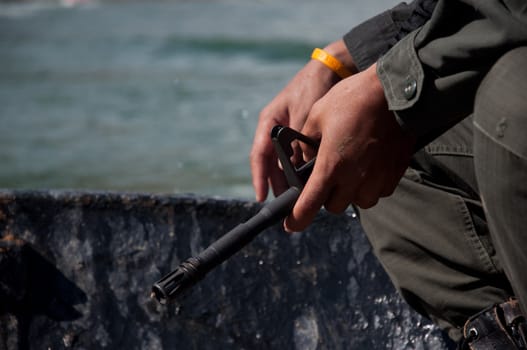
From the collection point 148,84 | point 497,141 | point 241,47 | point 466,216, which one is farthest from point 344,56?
point 241,47

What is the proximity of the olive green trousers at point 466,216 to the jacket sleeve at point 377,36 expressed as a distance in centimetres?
27

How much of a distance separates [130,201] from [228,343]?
15.9 inches

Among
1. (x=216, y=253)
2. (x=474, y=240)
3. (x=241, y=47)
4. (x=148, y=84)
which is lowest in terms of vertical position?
(x=241, y=47)

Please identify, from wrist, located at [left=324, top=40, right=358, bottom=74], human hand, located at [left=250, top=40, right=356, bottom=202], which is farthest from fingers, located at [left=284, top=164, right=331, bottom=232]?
wrist, located at [left=324, top=40, right=358, bottom=74]

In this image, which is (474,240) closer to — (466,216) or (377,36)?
(466,216)

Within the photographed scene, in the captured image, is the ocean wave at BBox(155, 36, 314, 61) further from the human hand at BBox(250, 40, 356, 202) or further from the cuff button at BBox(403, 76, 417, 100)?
the cuff button at BBox(403, 76, 417, 100)

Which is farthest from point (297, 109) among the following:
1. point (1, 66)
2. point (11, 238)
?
point (1, 66)

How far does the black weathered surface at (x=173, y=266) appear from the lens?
2023 mm

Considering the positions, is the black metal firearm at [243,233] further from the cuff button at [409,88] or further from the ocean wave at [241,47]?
the ocean wave at [241,47]

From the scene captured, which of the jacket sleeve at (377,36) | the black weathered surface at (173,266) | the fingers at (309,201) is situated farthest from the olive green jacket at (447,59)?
the black weathered surface at (173,266)

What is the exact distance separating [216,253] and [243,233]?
63 mm

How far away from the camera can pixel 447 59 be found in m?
1.25

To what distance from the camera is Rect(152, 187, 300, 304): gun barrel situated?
4.34 ft

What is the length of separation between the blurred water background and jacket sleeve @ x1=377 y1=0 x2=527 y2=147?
2.68 m
